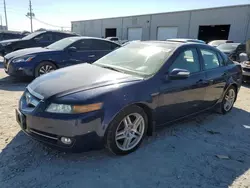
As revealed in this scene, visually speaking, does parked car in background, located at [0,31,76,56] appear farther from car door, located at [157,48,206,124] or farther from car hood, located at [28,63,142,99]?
car door, located at [157,48,206,124]

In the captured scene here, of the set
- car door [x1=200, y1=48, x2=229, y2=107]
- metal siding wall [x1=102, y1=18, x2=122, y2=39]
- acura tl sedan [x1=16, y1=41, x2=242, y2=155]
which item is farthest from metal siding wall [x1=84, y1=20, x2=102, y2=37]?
acura tl sedan [x1=16, y1=41, x2=242, y2=155]

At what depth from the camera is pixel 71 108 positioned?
2.40 metres

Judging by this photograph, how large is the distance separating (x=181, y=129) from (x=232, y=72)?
1.84m

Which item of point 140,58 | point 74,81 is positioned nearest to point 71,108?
point 74,81

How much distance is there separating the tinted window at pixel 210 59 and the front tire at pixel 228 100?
0.80 metres

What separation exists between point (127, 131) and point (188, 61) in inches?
64.3

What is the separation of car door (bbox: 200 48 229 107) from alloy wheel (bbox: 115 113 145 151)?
161 cm

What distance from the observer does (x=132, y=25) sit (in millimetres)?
30750

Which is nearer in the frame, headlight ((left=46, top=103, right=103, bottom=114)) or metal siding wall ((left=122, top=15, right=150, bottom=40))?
headlight ((left=46, top=103, right=103, bottom=114))

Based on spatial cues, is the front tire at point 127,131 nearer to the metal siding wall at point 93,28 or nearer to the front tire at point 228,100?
the front tire at point 228,100

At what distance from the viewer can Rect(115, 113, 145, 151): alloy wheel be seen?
282 centimetres

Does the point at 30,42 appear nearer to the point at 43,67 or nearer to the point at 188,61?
the point at 43,67

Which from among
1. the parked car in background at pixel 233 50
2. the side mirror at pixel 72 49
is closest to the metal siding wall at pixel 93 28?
the parked car in background at pixel 233 50

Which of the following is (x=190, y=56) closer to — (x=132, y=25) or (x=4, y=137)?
(x=4, y=137)
